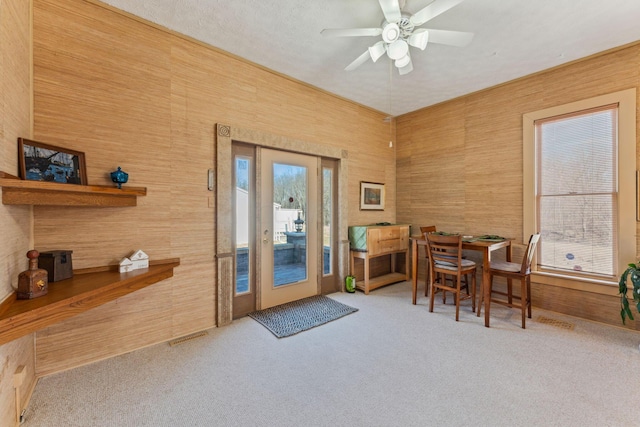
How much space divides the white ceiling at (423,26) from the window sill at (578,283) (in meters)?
2.62

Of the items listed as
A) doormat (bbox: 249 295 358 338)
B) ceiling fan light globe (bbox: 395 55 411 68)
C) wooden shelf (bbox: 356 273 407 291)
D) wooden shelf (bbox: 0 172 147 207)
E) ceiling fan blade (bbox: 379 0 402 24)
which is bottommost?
doormat (bbox: 249 295 358 338)

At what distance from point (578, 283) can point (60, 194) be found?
518 cm

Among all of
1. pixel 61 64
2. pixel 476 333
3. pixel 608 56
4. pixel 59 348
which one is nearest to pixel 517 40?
pixel 608 56

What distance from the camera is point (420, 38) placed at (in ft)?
7.26

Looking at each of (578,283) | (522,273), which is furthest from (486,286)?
(578,283)

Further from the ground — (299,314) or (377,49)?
(377,49)

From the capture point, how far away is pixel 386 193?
16.0 ft

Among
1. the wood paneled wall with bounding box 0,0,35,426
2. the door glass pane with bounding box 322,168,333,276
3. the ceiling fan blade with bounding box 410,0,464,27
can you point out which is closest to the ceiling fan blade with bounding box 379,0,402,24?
the ceiling fan blade with bounding box 410,0,464,27

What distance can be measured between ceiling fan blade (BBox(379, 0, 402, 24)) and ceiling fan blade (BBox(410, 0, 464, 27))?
13 cm

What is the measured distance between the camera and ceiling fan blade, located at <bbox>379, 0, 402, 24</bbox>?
6.37 ft

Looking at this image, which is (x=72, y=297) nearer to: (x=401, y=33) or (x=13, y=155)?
(x=13, y=155)

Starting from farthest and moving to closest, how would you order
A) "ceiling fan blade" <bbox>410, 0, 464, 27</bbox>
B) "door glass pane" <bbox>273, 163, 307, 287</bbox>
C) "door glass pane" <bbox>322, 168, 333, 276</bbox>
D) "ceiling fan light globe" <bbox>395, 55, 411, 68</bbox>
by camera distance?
"door glass pane" <bbox>322, 168, 333, 276</bbox>, "door glass pane" <bbox>273, 163, 307, 287</bbox>, "ceiling fan light globe" <bbox>395, 55, 411, 68</bbox>, "ceiling fan blade" <bbox>410, 0, 464, 27</bbox>

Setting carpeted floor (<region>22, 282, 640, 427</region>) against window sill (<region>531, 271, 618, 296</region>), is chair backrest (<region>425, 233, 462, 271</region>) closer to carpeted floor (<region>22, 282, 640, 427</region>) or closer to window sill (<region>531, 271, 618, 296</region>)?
carpeted floor (<region>22, 282, 640, 427</region>)

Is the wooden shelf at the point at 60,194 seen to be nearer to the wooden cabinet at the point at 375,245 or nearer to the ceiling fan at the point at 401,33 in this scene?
the ceiling fan at the point at 401,33
